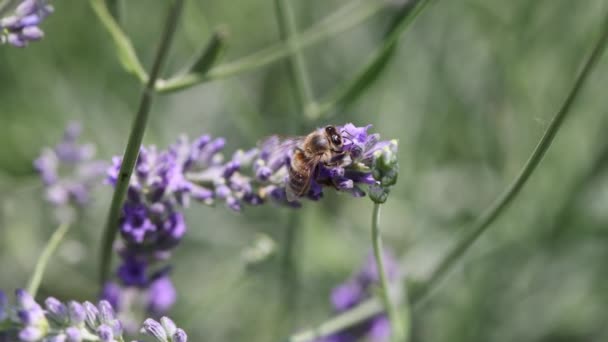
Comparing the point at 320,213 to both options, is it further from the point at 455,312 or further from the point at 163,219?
the point at 163,219

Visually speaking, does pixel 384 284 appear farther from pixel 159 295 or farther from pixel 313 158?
pixel 159 295

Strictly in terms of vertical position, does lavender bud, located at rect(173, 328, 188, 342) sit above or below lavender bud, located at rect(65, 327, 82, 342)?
above

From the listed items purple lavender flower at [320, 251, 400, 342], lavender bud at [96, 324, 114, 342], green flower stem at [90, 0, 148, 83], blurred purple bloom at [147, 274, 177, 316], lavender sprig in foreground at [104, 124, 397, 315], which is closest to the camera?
lavender bud at [96, 324, 114, 342]

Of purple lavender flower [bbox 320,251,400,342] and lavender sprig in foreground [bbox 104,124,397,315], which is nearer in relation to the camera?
lavender sprig in foreground [bbox 104,124,397,315]

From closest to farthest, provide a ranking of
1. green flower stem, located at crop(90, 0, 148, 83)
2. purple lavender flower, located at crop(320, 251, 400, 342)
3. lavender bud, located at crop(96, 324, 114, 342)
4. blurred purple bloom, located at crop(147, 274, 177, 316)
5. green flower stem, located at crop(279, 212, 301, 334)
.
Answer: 1. lavender bud, located at crop(96, 324, 114, 342)
2. green flower stem, located at crop(90, 0, 148, 83)
3. blurred purple bloom, located at crop(147, 274, 177, 316)
4. purple lavender flower, located at crop(320, 251, 400, 342)
5. green flower stem, located at crop(279, 212, 301, 334)

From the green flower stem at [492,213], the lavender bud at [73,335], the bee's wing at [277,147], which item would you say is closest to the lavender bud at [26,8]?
the bee's wing at [277,147]

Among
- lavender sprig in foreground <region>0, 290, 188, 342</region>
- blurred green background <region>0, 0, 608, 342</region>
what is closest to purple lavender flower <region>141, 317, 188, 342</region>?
lavender sprig in foreground <region>0, 290, 188, 342</region>

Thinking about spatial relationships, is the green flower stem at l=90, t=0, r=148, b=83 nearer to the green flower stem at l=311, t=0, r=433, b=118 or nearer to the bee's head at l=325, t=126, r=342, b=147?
the bee's head at l=325, t=126, r=342, b=147
